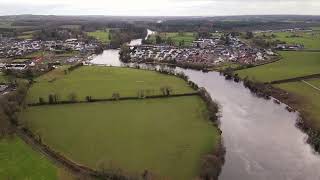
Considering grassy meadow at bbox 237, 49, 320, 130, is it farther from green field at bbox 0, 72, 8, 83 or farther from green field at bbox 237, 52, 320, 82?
green field at bbox 0, 72, 8, 83

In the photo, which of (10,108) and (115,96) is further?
(115,96)

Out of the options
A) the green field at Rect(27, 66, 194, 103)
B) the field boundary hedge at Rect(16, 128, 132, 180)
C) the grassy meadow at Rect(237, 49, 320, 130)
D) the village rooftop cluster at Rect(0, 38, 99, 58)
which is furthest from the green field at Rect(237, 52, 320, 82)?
the village rooftop cluster at Rect(0, 38, 99, 58)

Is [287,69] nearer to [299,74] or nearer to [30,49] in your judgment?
[299,74]

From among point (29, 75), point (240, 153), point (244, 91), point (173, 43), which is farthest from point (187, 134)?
point (173, 43)

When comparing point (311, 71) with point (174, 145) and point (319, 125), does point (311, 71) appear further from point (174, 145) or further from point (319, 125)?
point (174, 145)

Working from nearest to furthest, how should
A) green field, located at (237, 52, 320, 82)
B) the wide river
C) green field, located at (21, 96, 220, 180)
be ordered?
the wide river → green field, located at (21, 96, 220, 180) → green field, located at (237, 52, 320, 82)

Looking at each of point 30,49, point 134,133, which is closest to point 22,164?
point 134,133
